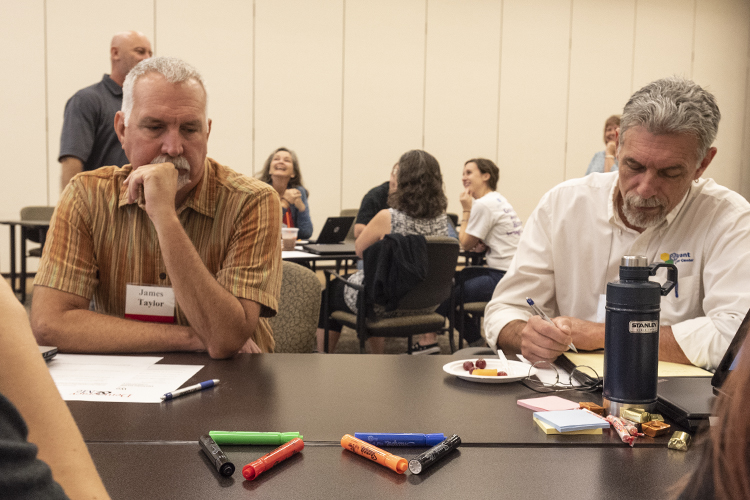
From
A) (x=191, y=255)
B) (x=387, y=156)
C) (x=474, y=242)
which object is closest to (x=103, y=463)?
(x=191, y=255)

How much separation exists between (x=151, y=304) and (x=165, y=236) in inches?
8.0

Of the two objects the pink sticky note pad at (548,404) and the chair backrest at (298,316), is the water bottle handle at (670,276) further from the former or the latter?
the chair backrest at (298,316)

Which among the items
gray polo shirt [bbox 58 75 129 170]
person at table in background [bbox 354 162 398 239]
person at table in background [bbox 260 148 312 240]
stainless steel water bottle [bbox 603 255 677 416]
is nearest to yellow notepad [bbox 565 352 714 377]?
stainless steel water bottle [bbox 603 255 677 416]

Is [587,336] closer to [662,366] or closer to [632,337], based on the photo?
[662,366]

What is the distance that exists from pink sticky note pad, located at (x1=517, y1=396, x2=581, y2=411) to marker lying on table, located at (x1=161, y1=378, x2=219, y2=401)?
1.93 feet

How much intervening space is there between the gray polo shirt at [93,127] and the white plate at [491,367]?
8.51 feet

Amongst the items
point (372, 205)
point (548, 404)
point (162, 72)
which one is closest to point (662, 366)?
point (548, 404)

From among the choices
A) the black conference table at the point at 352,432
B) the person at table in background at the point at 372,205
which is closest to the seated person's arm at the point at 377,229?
the person at table in background at the point at 372,205

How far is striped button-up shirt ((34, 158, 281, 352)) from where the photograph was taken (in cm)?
167

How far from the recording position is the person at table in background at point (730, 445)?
0.34 meters

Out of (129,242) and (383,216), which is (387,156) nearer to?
(383,216)

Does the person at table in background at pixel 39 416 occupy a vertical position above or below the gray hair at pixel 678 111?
below

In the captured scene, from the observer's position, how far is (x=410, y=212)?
392 centimetres

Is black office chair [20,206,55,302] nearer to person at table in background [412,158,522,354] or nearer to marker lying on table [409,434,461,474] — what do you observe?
person at table in background [412,158,522,354]
